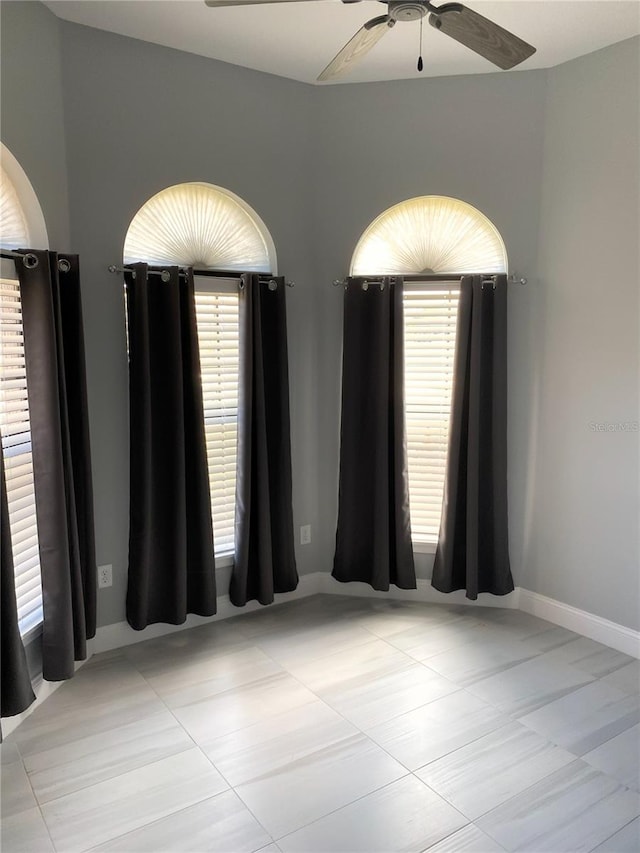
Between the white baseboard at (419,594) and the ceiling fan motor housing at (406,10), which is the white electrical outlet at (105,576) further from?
the ceiling fan motor housing at (406,10)

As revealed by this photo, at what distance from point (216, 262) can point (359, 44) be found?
159 centimetres

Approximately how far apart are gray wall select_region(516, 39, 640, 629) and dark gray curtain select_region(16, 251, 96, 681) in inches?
95.9

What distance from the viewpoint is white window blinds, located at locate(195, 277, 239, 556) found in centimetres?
351

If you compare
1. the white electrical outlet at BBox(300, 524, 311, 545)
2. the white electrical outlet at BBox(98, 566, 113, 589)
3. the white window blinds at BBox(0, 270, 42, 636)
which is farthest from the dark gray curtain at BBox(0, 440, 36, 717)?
the white electrical outlet at BBox(300, 524, 311, 545)

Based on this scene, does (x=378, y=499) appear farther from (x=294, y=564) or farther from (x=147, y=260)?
(x=147, y=260)

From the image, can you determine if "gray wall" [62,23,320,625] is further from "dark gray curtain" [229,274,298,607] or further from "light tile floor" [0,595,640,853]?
"light tile floor" [0,595,640,853]

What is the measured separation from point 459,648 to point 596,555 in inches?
35.8

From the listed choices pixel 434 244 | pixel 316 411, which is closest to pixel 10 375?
pixel 316 411

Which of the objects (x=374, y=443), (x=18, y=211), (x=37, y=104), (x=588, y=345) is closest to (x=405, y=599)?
(x=374, y=443)

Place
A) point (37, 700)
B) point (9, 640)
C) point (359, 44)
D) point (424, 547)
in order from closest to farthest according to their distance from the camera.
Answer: point (359, 44) → point (9, 640) → point (37, 700) → point (424, 547)

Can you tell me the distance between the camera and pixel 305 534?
4043 millimetres

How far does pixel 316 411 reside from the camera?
4.00 metres

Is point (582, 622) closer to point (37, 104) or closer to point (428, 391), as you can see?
point (428, 391)

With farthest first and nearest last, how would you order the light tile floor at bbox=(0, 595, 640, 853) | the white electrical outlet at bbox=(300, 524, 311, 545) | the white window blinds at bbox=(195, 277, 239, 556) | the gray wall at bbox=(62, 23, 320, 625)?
1. the white electrical outlet at bbox=(300, 524, 311, 545)
2. the white window blinds at bbox=(195, 277, 239, 556)
3. the gray wall at bbox=(62, 23, 320, 625)
4. the light tile floor at bbox=(0, 595, 640, 853)
